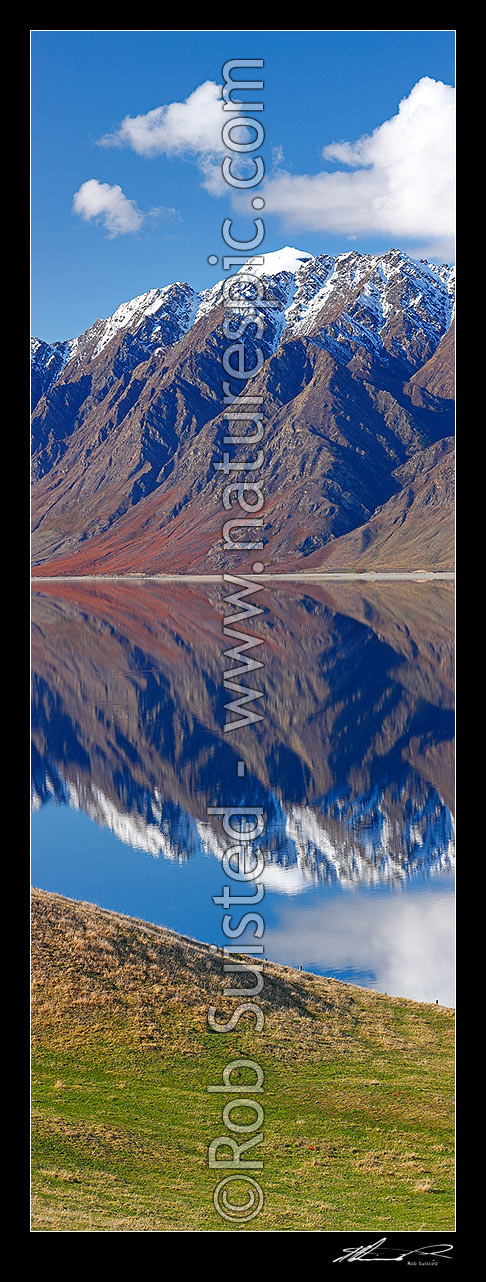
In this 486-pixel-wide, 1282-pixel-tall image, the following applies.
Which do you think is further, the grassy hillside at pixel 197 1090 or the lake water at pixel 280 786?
A: the lake water at pixel 280 786

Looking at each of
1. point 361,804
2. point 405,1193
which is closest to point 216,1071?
point 405,1193
